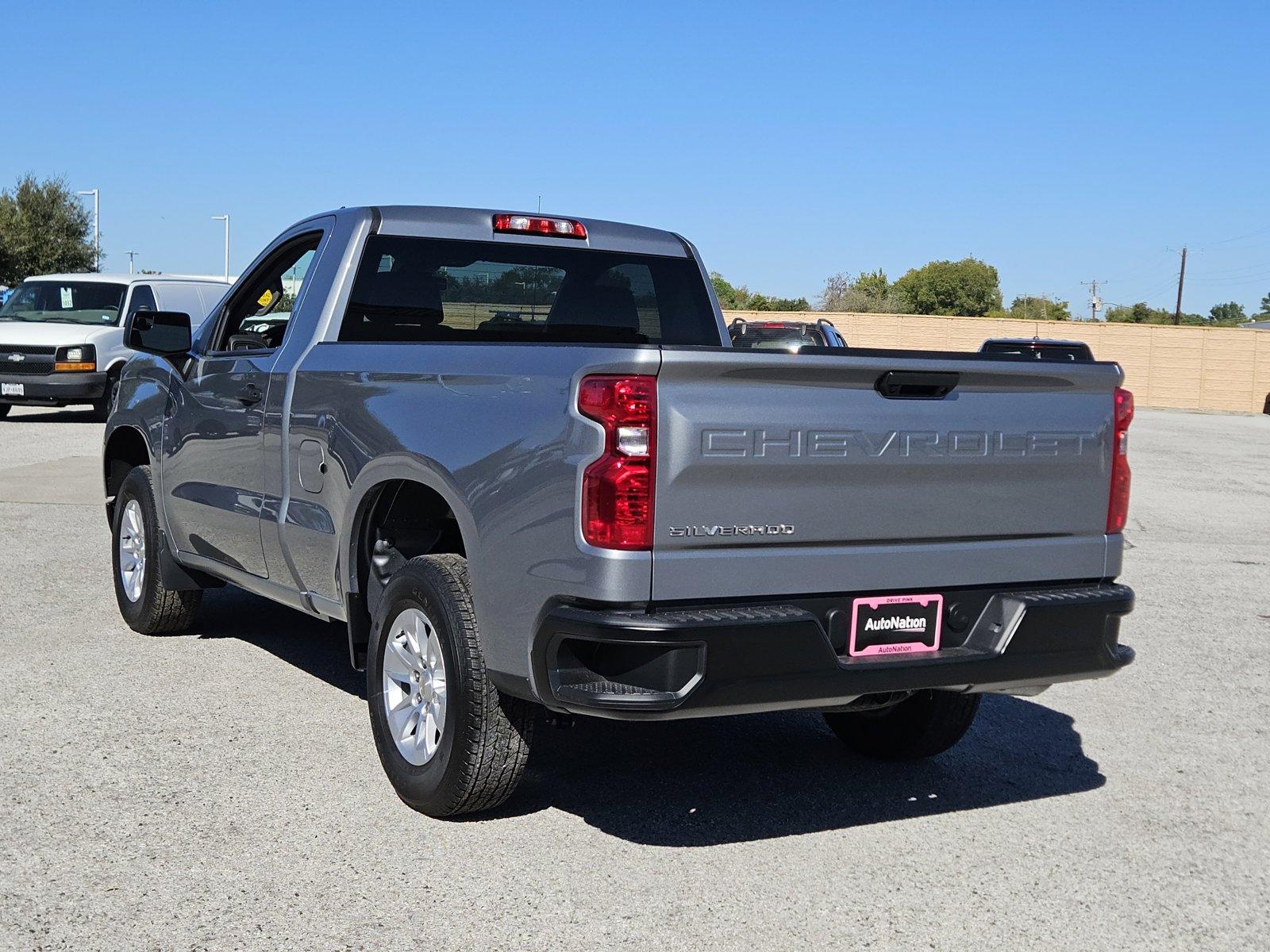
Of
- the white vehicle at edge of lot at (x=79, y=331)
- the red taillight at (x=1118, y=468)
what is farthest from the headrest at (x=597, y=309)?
the white vehicle at edge of lot at (x=79, y=331)

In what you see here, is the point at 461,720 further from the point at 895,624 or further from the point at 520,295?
the point at 520,295

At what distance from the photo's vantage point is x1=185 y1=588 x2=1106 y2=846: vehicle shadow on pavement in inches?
191

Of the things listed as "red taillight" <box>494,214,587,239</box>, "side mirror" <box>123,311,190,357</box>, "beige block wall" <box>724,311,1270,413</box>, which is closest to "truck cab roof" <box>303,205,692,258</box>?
"red taillight" <box>494,214,587,239</box>

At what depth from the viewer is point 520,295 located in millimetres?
6086

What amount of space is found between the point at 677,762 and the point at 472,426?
1736 mm

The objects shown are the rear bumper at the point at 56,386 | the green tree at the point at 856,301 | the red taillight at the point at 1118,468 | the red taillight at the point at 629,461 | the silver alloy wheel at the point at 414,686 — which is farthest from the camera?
the green tree at the point at 856,301

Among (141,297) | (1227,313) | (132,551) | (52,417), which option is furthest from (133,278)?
(1227,313)

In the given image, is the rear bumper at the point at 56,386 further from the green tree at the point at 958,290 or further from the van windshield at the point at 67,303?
the green tree at the point at 958,290

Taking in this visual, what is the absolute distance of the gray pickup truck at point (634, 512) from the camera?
392 cm

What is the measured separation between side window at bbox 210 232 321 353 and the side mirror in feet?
0.50

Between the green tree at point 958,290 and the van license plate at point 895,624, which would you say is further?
the green tree at point 958,290

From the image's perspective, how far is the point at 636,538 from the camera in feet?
12.7

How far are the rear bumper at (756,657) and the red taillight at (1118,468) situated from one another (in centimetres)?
46

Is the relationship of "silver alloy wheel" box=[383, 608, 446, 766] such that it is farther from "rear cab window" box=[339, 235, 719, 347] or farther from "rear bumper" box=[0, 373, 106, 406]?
"rear bumper" box=[0, 373, 106, 406]
